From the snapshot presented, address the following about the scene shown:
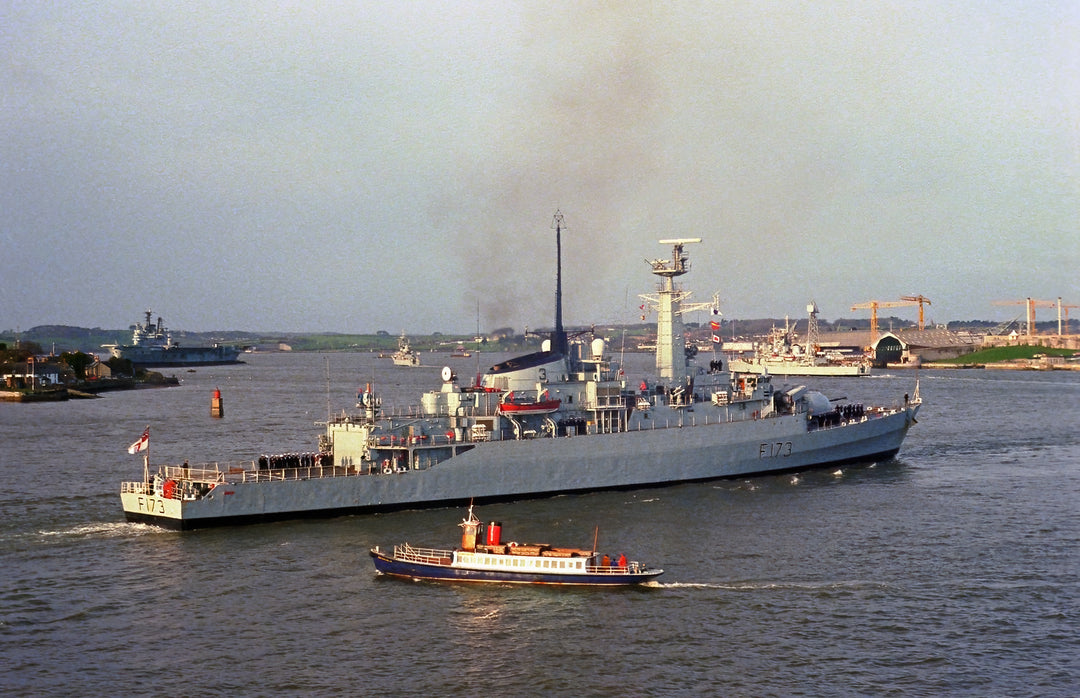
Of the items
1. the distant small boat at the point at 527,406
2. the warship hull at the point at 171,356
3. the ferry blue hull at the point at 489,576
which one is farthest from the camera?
the warship hull at the point at 171,356

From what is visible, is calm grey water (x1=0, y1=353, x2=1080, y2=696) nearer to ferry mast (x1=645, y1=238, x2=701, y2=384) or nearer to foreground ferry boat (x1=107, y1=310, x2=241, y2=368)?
ferry mast (x1=645, y1=238, x2=701, y2=384)

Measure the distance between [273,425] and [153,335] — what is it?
124 meters

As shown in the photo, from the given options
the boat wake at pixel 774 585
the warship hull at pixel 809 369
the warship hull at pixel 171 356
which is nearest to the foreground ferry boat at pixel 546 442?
the boat wake at pixel 774 585

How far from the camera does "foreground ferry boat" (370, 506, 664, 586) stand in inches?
1059

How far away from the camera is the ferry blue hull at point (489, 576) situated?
88.0 ft

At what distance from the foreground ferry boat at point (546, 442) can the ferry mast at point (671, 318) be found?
0.07 metres

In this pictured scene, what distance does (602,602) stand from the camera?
25.8 metres

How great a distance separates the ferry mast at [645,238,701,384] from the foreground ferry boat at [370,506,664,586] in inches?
791

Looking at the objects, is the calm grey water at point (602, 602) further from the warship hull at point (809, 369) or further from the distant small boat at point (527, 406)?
the warship hull at point (809, 369)

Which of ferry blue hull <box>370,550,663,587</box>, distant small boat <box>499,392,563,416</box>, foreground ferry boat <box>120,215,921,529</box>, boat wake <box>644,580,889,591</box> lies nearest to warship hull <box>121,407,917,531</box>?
foreground ferry boat <box>120,215,921,529</box>

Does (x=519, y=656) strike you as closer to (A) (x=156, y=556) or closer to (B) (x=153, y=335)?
(A) (x=156, y=556)

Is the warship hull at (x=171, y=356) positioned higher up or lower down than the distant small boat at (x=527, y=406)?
higher up

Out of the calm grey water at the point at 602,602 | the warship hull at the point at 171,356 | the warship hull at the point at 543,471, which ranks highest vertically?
the warship hull at the point at 171,356

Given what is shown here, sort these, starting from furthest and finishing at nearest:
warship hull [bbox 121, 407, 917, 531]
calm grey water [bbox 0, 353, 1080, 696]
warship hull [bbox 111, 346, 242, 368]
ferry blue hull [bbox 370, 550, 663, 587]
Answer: warship hull [bbox 111, 346, 242, 368] → warship hull [bbox 121, 407, 917, 531] → ferry blue hull [bbox 370, 550, 663, 587] → calm grey water [bbox 0, 353, 1080, 696]
